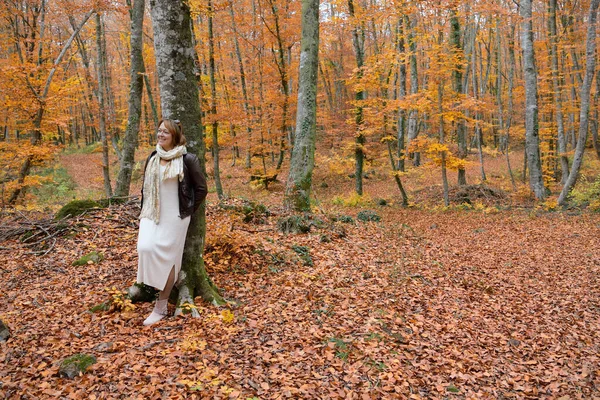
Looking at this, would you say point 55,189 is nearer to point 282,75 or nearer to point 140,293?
point 282,75

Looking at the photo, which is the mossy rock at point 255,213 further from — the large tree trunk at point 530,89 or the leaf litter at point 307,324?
the large tree trunk at point 530,89

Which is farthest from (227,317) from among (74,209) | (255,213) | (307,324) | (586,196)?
(586,196)

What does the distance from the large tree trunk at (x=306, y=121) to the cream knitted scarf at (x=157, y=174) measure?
4.61 meters

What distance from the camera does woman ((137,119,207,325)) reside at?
3795 millimetres

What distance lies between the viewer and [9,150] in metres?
12.0

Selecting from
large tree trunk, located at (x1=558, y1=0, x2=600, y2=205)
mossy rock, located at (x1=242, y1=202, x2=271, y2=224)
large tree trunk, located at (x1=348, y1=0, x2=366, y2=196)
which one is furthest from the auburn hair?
large tree trunk, located at (x1=558, y1=0, x2=600, y2=205)

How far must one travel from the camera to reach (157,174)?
3816mm

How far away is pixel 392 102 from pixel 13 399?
37.3 ft

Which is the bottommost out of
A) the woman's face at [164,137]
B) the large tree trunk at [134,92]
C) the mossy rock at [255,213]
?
the mossy rock at [255,213]

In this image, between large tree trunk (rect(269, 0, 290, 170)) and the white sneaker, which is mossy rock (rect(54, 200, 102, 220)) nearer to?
the white sneaker

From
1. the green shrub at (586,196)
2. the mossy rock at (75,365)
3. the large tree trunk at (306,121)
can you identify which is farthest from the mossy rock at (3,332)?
the green shrub at (586,196)

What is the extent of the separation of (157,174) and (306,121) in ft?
17.1

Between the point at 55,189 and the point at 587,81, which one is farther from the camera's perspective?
the point at 55,189

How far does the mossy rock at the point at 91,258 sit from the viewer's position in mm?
5338
